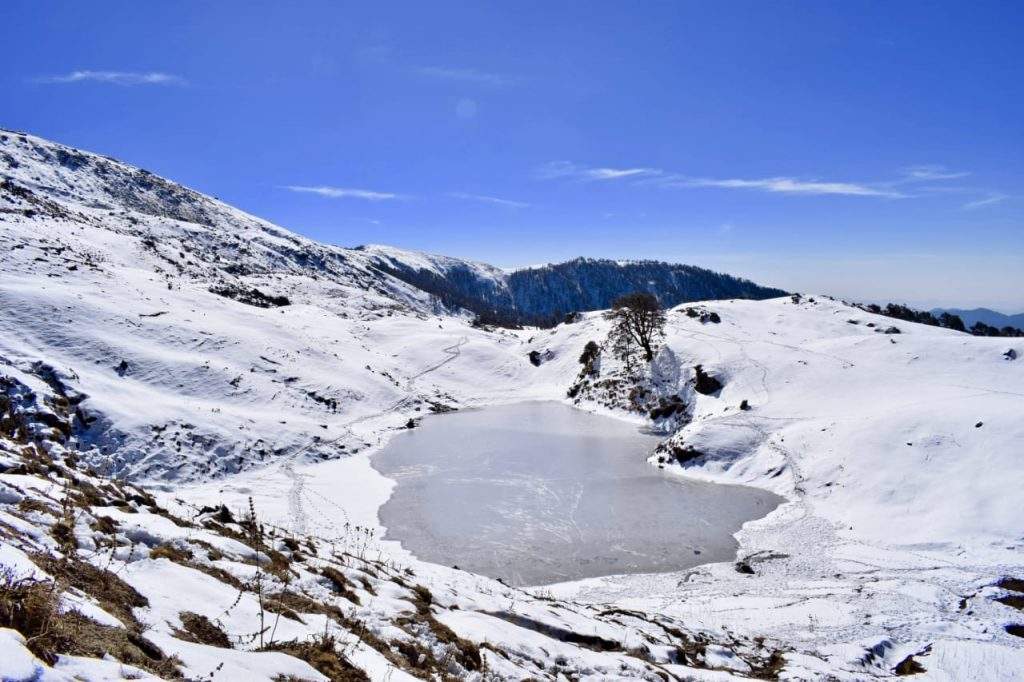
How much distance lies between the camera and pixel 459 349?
7050 cm

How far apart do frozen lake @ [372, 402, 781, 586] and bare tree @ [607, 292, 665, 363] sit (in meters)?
17.2

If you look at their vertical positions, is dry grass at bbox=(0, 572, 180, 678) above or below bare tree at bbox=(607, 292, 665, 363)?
below

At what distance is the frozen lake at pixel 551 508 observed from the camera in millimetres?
20031

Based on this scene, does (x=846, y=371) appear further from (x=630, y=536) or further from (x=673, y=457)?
(x=630, y=536)

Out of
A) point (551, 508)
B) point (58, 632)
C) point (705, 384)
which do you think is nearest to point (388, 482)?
point (551, 508)

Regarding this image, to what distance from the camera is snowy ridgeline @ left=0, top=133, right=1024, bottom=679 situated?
7.55 m

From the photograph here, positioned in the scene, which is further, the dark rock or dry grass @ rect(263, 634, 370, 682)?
the dark rock

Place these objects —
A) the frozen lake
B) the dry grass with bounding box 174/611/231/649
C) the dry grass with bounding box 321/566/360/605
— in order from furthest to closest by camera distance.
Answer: the frozen lake, the dry grass with bounding box 321/566/360/605, the dry grass with bounding box 174/611/231/649

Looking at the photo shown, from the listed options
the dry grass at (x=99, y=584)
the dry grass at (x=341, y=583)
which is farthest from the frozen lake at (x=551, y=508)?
the dry grass at (x=99, y=584)

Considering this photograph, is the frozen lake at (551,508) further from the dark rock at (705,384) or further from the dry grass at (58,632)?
the dry grass at (58,632)

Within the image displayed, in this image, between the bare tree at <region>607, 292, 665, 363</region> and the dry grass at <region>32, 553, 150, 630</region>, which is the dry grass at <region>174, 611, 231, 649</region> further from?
the bare tree at <region>607, 292, 665, 363</region>

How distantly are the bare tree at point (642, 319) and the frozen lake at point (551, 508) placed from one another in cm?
1717

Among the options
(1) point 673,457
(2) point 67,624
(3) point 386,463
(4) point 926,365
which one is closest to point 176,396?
(3) point 386,463

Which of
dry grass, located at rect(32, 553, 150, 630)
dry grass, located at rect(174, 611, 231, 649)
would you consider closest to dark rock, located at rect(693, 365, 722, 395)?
dry grass, located at rect(174, 611, 231, 649)
